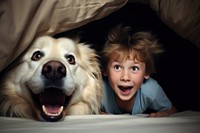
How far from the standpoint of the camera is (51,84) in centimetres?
146

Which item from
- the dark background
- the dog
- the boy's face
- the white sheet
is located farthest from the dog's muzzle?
the dark background

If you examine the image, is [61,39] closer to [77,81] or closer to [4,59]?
[77,81]

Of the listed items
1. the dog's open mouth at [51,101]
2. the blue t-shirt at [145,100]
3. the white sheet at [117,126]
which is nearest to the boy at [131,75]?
the blue t-shirt at [145,100]

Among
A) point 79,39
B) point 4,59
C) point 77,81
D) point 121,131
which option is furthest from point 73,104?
point 121,131

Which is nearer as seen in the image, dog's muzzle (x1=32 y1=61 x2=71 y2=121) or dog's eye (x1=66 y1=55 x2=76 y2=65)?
dog's muzzle (x1=32 y1=61 x2=71 y2=121)

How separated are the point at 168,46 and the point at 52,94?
0.92m

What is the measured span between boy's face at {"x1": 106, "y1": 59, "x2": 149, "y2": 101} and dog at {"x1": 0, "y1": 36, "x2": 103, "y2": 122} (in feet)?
0.33

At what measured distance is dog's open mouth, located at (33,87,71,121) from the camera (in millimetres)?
1477

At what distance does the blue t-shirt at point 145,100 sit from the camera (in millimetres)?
1902

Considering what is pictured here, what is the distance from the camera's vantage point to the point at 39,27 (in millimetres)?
1485

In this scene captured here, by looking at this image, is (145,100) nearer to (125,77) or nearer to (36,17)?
(125,77)

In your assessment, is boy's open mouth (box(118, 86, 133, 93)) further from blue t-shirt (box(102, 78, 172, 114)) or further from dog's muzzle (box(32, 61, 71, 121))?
dog's muzzle (box(32, 61, 71, 121))

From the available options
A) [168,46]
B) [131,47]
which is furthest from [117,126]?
[168,46]

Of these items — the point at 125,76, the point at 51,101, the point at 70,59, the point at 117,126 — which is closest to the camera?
the point at 117,126
